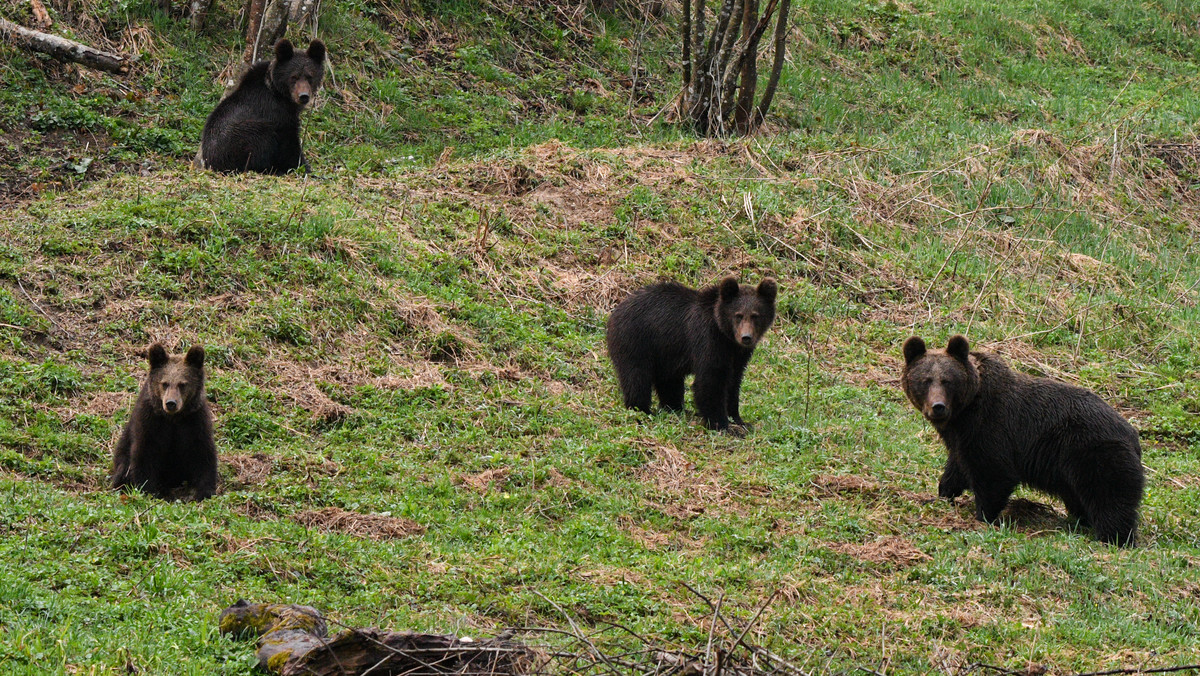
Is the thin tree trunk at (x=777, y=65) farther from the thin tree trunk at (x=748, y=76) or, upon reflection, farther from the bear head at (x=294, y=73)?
the bear head at (x=294, y=73)

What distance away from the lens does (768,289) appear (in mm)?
11180

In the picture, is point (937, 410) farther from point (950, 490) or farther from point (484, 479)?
point (484, 479)

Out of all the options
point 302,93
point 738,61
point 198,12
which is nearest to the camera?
point 302,93

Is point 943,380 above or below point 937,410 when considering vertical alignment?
above

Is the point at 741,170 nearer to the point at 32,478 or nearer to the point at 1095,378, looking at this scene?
the point at 1095,378

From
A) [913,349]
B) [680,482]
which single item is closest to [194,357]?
[680,482]

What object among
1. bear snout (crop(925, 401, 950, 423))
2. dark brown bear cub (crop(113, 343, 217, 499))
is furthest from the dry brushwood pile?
bear snout (crop(925, 401, 950, 423))

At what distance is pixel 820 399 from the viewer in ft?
41.0

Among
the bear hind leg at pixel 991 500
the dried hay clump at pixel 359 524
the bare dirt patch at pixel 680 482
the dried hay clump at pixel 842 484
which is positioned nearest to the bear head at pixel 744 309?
the bare dirt patch at pixel 680 482

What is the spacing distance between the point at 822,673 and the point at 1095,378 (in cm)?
843

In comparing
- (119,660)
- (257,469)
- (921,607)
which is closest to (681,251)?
(257,469)

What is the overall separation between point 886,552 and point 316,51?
964 centimetres

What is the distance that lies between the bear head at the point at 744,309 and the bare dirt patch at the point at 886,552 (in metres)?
2.75

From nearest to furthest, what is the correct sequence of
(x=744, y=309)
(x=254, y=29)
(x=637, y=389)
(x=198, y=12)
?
(x=744, y=309), (x=637, y=389), (x=254, y=29), (x=198, y=12)
